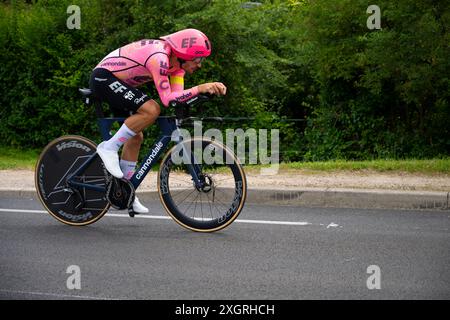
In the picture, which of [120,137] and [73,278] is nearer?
[73,278]

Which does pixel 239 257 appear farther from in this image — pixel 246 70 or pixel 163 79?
pixel 246 70

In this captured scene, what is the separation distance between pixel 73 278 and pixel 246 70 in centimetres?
1036

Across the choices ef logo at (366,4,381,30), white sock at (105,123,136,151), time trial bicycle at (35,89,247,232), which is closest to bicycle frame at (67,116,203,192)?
time trial bicycle at (35,89,247,232)

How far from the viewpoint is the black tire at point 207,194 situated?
7.01m

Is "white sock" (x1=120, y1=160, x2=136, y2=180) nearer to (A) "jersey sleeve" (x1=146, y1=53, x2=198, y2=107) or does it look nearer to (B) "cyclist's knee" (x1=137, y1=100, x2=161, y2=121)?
(B) "cyclist's knee" (x1=137, y1=100, x2=161, y2=121)

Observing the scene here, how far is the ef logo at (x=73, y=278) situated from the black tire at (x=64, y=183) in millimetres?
1524

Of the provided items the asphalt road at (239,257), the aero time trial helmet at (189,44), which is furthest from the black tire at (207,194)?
the aero time trial helmet at (189,44)

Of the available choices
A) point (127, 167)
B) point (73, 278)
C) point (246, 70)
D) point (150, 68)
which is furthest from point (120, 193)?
point (246, 70)

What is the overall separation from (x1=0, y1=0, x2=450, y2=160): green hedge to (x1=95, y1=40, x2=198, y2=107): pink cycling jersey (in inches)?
281

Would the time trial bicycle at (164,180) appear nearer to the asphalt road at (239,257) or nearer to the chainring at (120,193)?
the chainring at (120,193)

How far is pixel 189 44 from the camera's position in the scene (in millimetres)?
6914

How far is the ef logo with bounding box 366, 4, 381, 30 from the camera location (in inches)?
543

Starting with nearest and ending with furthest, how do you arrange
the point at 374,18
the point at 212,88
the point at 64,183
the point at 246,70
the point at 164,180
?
the point at 212,88
the point at 164,180
the point at 64,183
the point at 374,18
the point at 246,70

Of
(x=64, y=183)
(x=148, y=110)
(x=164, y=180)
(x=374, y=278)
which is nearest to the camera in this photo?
(x=374, y=278)
